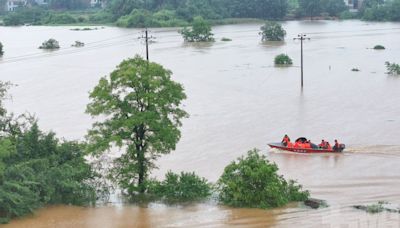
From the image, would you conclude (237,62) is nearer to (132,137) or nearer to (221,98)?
(221,98)

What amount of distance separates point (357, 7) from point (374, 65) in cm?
5233

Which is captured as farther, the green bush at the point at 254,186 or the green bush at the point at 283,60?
the green bush at the point at 283,60

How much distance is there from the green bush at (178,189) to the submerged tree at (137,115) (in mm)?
300

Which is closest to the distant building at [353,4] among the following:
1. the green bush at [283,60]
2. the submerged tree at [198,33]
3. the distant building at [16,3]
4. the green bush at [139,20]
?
the green bush at [139,20]

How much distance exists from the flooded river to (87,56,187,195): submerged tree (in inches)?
37.9

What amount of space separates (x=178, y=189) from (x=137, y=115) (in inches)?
74.0

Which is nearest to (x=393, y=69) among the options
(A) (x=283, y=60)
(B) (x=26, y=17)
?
(A) (x=283, y=60)

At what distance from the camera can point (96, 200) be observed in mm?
15234

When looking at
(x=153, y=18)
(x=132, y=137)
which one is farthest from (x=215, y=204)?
(x=153, y=18)

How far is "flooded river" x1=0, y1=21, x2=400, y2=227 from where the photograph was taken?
14352 millimetres

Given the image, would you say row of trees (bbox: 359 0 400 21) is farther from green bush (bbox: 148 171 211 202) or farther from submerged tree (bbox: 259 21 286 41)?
green bush (bbox: 148 171 211 202)

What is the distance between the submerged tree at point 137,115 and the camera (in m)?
14.5

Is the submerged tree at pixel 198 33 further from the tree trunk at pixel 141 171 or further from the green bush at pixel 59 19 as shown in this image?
the tree trunk at pixel 141 171

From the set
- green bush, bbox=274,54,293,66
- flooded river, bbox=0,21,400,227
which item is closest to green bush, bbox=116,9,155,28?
flooded river, bbox=0,21,400,227
